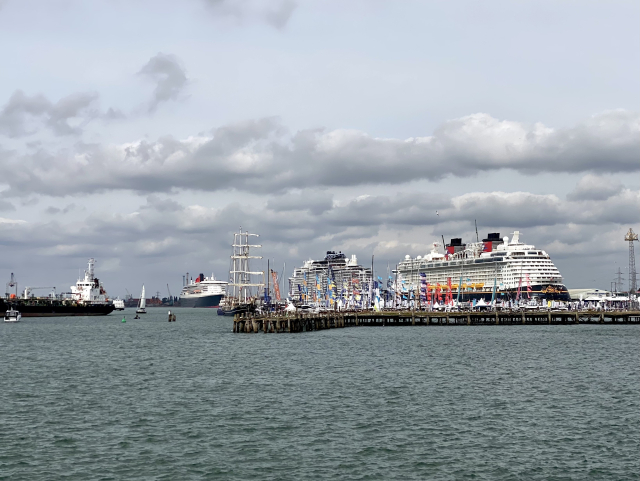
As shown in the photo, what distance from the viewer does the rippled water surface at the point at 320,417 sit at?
22.9 metres

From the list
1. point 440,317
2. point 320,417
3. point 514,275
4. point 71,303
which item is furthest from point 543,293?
point 320,417

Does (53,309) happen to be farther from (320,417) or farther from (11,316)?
(320,417)

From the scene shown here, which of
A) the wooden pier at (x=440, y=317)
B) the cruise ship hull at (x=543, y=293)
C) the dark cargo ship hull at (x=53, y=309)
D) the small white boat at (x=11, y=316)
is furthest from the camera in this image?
the cruise ship hull at (x=543, y=293)

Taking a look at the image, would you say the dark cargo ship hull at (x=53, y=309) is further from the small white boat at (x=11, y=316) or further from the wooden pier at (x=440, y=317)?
the wooden pier at (x=440, y=317)

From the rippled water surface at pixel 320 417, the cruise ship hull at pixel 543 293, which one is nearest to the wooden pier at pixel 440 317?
the cruise ship hull at pixel 543 293

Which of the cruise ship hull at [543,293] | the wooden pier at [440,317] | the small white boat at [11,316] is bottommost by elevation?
the wooden pier at [440,317]

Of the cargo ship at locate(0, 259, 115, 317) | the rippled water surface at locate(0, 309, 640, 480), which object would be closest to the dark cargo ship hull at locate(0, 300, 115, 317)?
the cargo ship at locate(0, 259, 115, 317)

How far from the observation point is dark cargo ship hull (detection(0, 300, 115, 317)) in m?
157

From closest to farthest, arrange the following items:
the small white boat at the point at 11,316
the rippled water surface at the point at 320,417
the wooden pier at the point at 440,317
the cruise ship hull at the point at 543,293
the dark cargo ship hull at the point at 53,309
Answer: the rippled water surface at the point at 320,417 < the wooden pier at the point at 440,317 < the small white boat at the point at 11,316 < the dark cargo ship hull at the point at 53,309 < the cruise ship hull at the point at 543,293

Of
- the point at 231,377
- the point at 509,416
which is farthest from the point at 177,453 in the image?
the point at 231,377

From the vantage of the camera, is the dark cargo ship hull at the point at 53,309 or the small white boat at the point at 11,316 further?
the dark cargo ship hull at the point at 53,309

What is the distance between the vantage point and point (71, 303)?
176250mm

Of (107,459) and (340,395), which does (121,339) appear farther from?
(107,459)

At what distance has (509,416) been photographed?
1216 inches
